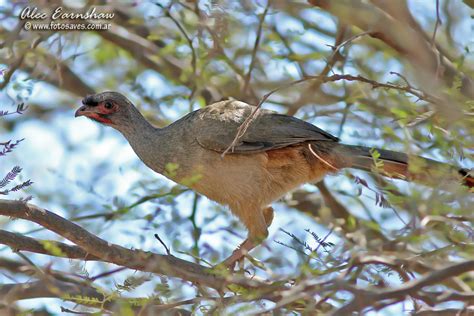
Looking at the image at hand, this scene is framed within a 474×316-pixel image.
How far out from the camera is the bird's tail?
14.3 ft

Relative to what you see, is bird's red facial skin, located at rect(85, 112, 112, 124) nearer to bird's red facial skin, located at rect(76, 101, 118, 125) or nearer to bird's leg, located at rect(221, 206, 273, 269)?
bird's red facial skin, located at rect(76, 101, 118, 125)

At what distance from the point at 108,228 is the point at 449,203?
11.2ft

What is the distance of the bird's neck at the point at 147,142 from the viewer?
621cm

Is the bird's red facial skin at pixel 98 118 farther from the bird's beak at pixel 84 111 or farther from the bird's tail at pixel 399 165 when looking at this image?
the bird's tail at pixel 399 165

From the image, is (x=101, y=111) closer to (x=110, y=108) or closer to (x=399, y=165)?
(x=110, y=108)

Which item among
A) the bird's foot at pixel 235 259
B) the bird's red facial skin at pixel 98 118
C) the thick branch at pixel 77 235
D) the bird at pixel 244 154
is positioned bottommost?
the thick branch at pixel 77 235

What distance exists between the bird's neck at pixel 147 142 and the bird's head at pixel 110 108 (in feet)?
0.21

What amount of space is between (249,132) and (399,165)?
1.20 metres

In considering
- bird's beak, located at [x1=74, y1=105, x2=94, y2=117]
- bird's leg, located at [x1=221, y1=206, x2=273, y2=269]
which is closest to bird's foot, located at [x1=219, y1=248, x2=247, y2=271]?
bird's leg, located at [x1=221, y1=206, x2=273, y2=269]

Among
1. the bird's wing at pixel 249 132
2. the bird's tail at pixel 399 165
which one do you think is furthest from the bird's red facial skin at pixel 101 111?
the bird's tail at pixel 399 165

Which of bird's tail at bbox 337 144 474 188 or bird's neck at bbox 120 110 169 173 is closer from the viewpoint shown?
bird's tail at bbox 337 144 474 188

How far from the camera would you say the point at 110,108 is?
649 cm

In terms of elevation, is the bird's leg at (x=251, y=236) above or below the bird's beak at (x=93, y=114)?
below

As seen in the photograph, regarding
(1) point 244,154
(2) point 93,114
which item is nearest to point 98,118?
(2) point 93,114
